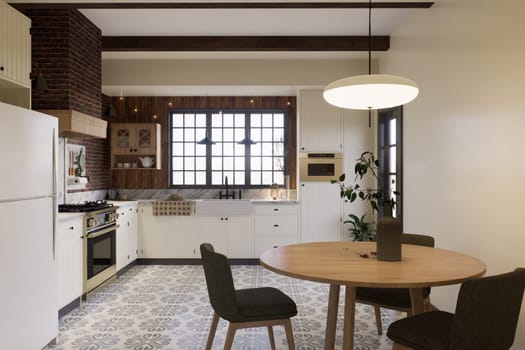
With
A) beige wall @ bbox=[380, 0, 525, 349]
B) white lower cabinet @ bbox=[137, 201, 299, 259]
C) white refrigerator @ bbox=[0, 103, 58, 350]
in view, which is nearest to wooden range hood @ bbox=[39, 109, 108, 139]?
white refrigerator @ bbox=[0, 103, 58, 350]

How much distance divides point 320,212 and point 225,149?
194cm

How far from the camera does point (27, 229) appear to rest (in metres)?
2.67

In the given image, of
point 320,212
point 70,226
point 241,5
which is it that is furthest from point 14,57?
point 320,212

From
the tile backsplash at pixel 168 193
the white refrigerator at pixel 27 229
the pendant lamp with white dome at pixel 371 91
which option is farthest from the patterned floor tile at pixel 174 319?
the pendant lamp with white dome at pixel 371 91

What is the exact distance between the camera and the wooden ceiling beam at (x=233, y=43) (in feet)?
15.5

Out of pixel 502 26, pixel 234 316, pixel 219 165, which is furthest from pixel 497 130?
pixel 219 165

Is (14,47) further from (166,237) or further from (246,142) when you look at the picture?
(246,142)

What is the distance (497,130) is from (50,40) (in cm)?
396

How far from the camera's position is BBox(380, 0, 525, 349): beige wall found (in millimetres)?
2504

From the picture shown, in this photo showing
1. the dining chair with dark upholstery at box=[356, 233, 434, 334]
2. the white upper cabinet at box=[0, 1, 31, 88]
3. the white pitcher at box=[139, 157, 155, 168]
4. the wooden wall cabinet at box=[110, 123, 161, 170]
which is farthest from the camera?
the white pitcher at box=[139, 157, 155, 168]

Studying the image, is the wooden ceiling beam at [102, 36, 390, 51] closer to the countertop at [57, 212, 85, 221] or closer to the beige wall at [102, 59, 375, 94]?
the beige wall at [102, 59, 375, 94]

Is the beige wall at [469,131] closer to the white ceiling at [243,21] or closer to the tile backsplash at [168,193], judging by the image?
the white ceiling at [243,21]

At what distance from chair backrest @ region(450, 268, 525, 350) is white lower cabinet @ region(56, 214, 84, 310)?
3.07m

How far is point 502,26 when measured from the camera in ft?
8.54
